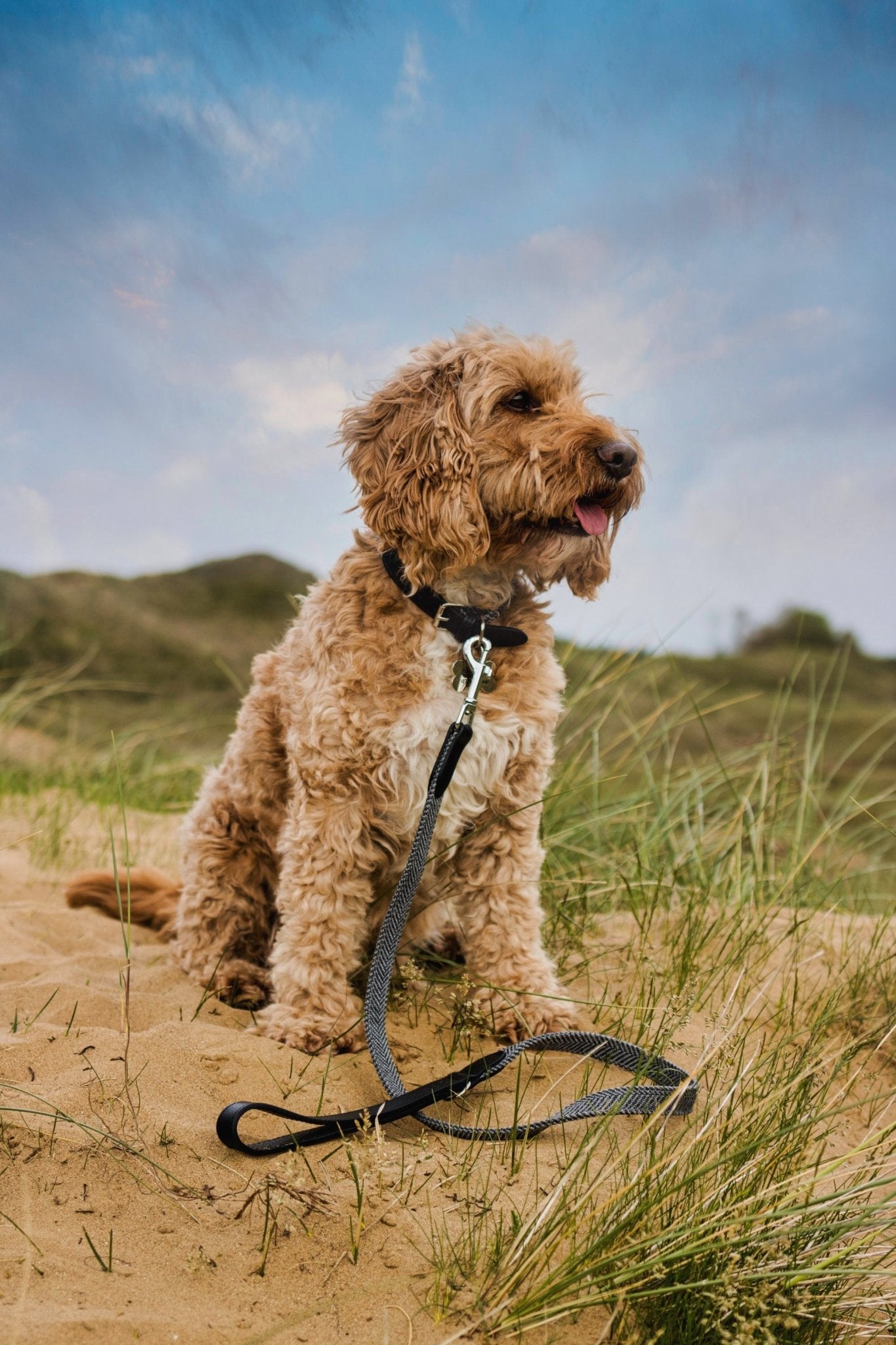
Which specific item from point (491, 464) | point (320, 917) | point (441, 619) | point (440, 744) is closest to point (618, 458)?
point (491, 464)

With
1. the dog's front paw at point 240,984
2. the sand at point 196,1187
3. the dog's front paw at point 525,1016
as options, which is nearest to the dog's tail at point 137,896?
the dog's front paw at point 240,984

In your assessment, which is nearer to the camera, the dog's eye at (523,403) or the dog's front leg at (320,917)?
the dog's front leg at (320,917)

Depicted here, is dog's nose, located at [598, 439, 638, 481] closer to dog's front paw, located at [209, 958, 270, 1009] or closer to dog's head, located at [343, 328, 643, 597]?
dog's head, located at [343, 328, 643, 597]

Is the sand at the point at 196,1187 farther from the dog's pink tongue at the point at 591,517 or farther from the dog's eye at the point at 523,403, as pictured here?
the dog's eye at the point at 523,403

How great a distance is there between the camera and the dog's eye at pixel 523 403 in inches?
135

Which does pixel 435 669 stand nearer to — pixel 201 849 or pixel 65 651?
pixel 201 849

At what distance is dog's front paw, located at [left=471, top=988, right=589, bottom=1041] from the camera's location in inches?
133

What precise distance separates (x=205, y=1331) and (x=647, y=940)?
231cm

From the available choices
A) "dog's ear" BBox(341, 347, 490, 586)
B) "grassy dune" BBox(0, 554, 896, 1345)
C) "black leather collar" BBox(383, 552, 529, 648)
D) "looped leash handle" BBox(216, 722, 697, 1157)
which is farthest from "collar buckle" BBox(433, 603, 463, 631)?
"grassy dune" BBox(0, 554, 896, 1345)

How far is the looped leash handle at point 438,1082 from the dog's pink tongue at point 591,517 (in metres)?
0.80

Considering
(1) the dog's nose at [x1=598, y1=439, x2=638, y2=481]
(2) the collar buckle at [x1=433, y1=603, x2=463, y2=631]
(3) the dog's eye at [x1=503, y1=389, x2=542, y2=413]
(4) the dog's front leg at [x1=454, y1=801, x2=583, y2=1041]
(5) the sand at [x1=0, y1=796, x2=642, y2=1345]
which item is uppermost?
(3) the dog's eye at [x1=503, y1=389, x2=542, y2=413]

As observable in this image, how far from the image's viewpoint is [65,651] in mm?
13781

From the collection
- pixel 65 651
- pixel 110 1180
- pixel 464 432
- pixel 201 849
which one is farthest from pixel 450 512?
pixel 65 651

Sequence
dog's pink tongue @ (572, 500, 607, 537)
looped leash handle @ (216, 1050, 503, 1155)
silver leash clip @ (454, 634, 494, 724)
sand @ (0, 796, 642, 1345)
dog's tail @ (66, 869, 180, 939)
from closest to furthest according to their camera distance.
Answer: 1. sand @ (0, 796, 642, 1345)
2. looped leash handle @ (216, 1050, 503, 1155)
3. silver leash clip @ (454, 634, 494, 724)
4. dog's pink tongue @ (572, 500, 607, 537)
5. dog's tail @ (66, 869, 180, 939)
